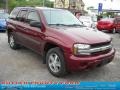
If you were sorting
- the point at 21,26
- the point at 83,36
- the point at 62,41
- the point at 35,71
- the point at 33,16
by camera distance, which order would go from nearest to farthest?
the point at 62,41 < the point at 83,36 < the point at 35,71 < the point at 33,16 < the point at 21,26

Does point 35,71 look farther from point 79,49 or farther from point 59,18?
point 59,18

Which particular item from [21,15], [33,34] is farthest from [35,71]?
[21,15]

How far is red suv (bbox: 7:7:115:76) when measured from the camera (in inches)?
190

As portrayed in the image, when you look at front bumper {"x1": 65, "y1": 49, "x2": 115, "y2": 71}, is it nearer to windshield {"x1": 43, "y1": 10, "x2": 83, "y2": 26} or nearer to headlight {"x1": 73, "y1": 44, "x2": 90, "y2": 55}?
headlight {"x1": 73, "y1": 44, "x2": 90, "y2": 55}

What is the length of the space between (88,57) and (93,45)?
32cm

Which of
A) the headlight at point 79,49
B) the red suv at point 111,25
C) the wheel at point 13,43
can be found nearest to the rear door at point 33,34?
the headlight at point 79,49

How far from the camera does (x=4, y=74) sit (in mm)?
5414

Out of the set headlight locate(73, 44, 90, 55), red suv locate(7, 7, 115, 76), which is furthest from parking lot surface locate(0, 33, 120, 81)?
headlight locate(73, 44, 90, 55)

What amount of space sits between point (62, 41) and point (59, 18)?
1.43m

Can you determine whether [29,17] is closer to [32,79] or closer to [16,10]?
[16,10]

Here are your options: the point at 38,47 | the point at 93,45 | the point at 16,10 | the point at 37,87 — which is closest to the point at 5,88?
the point at 37,87

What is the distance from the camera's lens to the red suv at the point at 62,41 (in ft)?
15.8

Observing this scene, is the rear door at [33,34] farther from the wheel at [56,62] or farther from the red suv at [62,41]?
the wheel at [56,62]

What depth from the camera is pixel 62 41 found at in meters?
5.01
